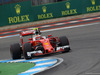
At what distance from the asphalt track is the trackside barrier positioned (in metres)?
6.76

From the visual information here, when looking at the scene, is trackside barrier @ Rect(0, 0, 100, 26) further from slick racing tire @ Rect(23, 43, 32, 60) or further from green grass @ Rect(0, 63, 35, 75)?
green grass @ Rect(0, 63, 35, 75)

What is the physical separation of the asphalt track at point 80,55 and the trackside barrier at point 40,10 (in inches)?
266

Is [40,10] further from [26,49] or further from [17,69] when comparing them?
[17,69]

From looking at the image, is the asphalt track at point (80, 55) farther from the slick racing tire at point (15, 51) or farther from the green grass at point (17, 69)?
the slick racing tire at point (15, 51)

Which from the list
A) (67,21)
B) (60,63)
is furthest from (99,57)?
(67,21)

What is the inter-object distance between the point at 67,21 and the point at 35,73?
1688 centimetres

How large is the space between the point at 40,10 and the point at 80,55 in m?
15.0

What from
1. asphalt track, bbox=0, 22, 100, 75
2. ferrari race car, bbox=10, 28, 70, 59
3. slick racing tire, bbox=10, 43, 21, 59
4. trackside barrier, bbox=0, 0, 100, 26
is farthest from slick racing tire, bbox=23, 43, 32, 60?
trackside barrier, bbox=0, 0, 100, 26

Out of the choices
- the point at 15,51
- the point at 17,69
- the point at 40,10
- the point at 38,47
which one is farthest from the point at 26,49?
the point at 40,10

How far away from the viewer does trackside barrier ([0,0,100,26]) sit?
1062 inches

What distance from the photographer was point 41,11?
2714 cm

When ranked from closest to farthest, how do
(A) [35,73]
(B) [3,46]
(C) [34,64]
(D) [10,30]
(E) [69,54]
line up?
(A) [35,73] < (C) [34,64] < (E) [69,54] < (B) [3,46] < (D) [10,30]

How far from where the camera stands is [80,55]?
Result: 12.5 metres

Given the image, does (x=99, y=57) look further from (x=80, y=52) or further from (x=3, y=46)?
(x=3, y=46)
